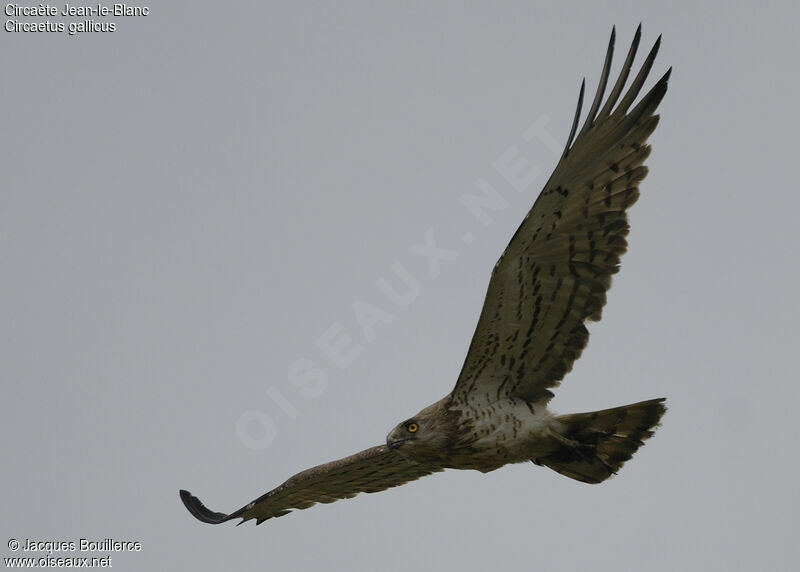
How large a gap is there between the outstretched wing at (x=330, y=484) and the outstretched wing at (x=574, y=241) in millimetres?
1984

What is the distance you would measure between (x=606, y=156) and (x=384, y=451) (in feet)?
12.5

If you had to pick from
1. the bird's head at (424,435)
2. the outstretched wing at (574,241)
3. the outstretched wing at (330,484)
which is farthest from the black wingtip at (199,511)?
the outstretched wing at (574,241)

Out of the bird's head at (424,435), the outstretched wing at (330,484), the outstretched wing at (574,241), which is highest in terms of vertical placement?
the outstretched wing at (574,241)

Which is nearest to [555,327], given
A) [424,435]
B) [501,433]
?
[501,433]

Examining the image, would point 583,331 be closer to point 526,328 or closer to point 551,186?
point 526,328

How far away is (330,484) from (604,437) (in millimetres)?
3266

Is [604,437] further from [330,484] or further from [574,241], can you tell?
[330,484]

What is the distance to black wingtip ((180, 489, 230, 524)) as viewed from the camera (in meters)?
12.3

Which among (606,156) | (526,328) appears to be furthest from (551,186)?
(526,328)

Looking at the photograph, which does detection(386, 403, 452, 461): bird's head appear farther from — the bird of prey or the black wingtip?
the black wingtip

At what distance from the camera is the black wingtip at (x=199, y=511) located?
1234cm

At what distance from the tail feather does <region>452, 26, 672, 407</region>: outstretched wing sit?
0.65 metres

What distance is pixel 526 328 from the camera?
33.8ft

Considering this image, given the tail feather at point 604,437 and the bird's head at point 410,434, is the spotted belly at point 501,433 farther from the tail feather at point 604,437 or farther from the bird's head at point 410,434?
the bird's head at point 410,434
